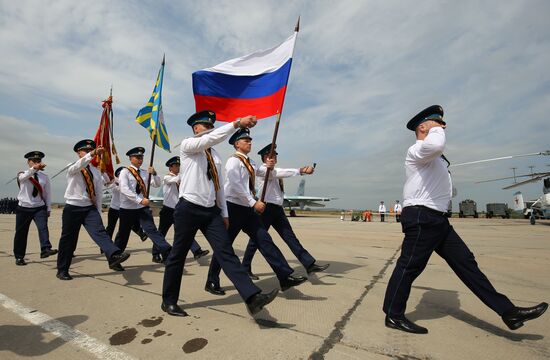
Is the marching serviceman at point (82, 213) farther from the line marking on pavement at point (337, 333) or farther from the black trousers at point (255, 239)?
the line marking on pavement at point (337, 333)

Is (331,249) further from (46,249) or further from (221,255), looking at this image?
(46,249)

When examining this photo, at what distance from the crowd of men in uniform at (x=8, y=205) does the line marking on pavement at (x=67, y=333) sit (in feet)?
121

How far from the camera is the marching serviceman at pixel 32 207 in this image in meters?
5.00

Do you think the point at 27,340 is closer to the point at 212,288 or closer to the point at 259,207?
the point at 212,288

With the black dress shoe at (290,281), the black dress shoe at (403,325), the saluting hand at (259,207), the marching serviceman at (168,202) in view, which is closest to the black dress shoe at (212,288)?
the black dress shoe at (290,281)

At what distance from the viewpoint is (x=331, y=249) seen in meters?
A: 7.07

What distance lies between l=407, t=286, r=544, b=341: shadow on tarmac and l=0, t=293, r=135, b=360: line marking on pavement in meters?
2.40

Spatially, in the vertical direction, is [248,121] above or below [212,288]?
above

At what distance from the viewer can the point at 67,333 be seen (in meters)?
2.29

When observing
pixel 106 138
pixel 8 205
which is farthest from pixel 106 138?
pixel 8 205

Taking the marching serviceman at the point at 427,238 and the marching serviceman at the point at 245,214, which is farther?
the marching serviceman at the point at 245,214

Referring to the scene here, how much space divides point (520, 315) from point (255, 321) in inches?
78.3

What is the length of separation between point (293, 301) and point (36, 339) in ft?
6.94

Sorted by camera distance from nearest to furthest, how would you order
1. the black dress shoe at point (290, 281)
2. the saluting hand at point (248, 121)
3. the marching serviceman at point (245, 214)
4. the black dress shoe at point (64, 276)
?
1. the saluting hand at point (248, 121)
2. the black dress shoe at point (290, 281)
3. the marching serviceman at point (245, 214)
4. the black dress shoe at point (64, 276)
